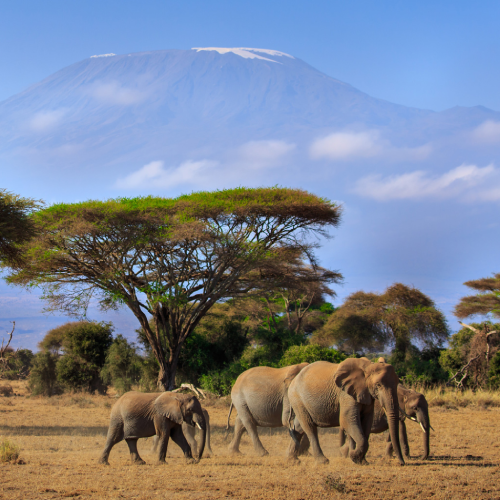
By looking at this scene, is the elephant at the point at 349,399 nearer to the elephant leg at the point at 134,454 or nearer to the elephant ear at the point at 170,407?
the elephant ear at the point at 170,407

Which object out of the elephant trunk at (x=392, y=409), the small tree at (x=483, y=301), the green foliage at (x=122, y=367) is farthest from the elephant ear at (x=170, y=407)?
the small tree at (x=483, y=301)

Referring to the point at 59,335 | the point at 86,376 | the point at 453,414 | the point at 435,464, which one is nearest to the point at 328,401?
the point at 435,464

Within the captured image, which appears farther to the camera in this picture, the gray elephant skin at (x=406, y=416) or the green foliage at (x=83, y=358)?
the green foliage at (x=83, y=358)

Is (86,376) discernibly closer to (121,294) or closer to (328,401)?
(121,294)

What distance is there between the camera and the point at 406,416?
10.5m

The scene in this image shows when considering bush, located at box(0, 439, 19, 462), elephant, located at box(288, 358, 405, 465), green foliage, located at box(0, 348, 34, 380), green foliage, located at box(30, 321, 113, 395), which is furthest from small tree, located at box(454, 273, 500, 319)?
green foliage, located at box(0, 348, 34, 380)

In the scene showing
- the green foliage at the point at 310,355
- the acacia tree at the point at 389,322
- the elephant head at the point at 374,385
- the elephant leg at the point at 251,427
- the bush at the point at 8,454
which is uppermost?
the acacia tree at the point at 389,322

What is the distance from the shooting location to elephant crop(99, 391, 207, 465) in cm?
941

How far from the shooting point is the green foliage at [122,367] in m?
27.5

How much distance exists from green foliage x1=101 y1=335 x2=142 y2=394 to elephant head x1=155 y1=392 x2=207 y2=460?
18709mm

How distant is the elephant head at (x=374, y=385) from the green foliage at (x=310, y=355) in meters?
12.8

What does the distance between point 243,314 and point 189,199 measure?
14.3 m

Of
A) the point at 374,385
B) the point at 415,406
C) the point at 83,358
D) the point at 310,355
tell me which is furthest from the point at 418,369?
the point at 83,358

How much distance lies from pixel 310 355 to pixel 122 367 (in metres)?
11.3
